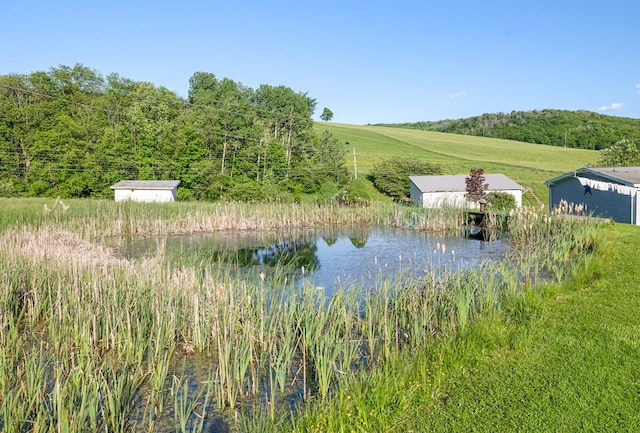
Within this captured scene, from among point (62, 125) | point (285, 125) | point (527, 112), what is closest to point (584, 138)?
point (527, 112)

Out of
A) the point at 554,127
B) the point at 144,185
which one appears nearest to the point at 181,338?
the point at 144,185

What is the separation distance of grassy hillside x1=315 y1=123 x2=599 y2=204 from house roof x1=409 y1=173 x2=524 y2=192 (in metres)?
6.77

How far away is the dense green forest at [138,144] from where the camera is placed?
34.2 metres

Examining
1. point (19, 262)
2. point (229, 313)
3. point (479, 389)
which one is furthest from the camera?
point (19, 262)

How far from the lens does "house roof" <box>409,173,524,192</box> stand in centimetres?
3169

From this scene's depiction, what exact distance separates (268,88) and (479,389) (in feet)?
145

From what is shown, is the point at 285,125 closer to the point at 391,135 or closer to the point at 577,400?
the point at 391,135

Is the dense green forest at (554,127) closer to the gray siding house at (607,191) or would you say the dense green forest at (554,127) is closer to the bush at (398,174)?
the bush at (398,174)

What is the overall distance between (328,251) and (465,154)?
149ft

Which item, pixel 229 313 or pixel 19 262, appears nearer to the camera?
pixel 229 313

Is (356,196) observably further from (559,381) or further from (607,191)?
(559,381)

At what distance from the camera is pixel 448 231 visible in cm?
1953

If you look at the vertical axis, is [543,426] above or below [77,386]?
below

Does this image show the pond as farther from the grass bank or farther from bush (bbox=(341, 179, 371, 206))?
bush (bbox=(341, 179, 371, 206))
